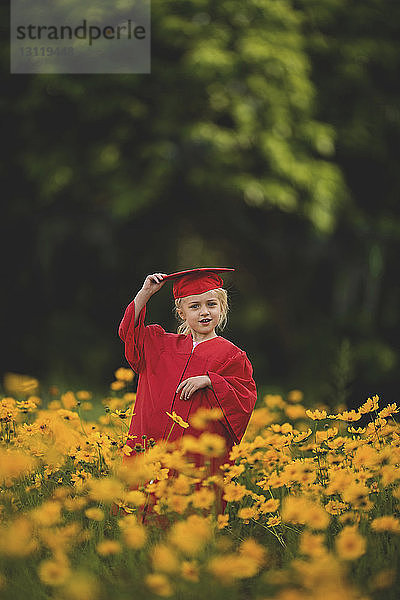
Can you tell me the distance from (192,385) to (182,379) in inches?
5.1

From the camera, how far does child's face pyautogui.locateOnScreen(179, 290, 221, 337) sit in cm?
259


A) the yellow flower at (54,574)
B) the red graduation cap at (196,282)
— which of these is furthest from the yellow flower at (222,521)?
the red graduation cap at (196,282)

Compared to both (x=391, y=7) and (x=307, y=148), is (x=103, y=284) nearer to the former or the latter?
(x=307, y=148)

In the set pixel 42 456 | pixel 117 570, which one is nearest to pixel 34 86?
pixel 42 456

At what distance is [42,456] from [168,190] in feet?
17.5

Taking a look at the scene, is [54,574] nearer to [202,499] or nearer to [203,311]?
[202,499]

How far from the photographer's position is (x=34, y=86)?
712 cm

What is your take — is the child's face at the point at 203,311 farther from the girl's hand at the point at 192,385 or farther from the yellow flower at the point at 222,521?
the yellow flower at the point at 222,521

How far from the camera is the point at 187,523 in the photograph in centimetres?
191

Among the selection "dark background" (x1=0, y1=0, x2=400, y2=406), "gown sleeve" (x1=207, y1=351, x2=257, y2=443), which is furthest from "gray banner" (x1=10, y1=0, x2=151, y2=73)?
"gown sleeve" (x1=207, y1=351, x2=257, y2=443)

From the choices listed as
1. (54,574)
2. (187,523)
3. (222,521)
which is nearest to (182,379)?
(222,521)

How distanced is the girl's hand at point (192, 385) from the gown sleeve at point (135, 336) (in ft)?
0.88

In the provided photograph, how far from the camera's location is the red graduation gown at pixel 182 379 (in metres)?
2.54

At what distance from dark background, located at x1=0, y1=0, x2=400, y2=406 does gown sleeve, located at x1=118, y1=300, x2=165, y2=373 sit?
11.4 feet
